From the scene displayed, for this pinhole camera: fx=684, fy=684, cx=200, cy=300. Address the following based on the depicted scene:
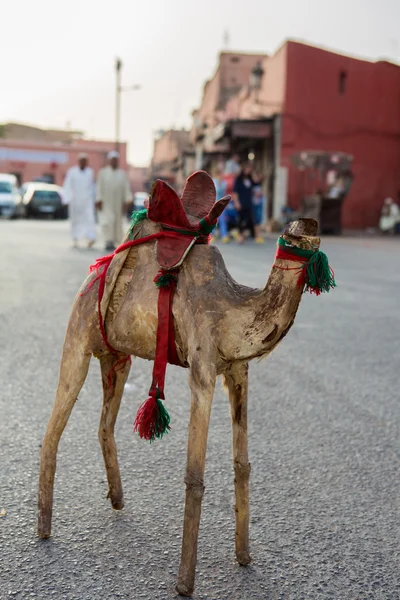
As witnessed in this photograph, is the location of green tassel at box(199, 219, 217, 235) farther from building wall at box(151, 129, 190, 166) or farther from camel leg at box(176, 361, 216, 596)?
building wall at box(151, 129, 190, 166)

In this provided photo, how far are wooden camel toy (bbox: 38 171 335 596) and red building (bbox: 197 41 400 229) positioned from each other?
21.5 metres

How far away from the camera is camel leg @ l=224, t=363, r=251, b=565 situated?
2.19 m

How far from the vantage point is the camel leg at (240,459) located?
7.17 ft

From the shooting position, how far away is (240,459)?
7.25 ft

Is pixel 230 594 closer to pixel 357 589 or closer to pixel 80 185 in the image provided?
pixel 357 589

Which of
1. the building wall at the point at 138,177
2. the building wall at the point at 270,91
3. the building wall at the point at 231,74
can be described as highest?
the building wall at the point at 231,74

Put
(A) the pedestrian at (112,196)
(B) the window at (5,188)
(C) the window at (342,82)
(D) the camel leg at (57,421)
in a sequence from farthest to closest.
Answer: (B) the window at (5,188), (C) the window at (342,82), (A) the pedestrian at (112,196), (D) the camel leg at (57,421)

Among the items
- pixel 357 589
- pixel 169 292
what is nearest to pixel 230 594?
pixel 357 589

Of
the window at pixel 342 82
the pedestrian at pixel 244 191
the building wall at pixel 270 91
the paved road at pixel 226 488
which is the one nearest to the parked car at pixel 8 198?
the building wall at pixel 270 91

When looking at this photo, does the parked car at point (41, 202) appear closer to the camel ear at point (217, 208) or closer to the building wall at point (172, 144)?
the camel ear at point (217, 208)

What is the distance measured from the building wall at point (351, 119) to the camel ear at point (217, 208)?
21.7 metres

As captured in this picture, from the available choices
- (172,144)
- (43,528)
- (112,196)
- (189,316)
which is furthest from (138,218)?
(172,144)

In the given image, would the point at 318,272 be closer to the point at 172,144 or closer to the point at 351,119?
the point at 351,119

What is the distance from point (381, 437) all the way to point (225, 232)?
42.5 feet
